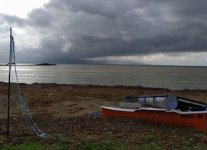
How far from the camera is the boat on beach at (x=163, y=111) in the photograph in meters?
13.4

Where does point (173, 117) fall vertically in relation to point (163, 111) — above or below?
below

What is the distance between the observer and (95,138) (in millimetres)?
10594

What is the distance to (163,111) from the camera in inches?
538

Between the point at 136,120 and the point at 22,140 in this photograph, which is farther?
the point at 136,120

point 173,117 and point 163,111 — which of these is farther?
point 163,111

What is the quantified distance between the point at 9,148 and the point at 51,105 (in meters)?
11.4

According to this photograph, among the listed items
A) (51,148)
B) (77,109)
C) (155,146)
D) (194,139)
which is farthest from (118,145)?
(77,109)

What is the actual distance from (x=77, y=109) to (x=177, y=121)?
6.89 m

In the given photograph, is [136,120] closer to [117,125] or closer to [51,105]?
[117,125]

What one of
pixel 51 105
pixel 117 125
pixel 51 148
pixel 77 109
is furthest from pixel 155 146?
pixel 51 105

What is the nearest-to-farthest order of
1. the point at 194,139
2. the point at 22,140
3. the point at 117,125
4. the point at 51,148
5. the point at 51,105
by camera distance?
the point at 51,148 < the point at 22,140 < the point at 194,139 < the point at 117,125 < the point at 51,105

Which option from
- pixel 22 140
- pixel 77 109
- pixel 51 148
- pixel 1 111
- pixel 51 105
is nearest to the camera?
pixel 51 148

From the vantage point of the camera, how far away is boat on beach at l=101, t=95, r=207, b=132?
13.4 metres

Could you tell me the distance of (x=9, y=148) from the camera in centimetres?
933
